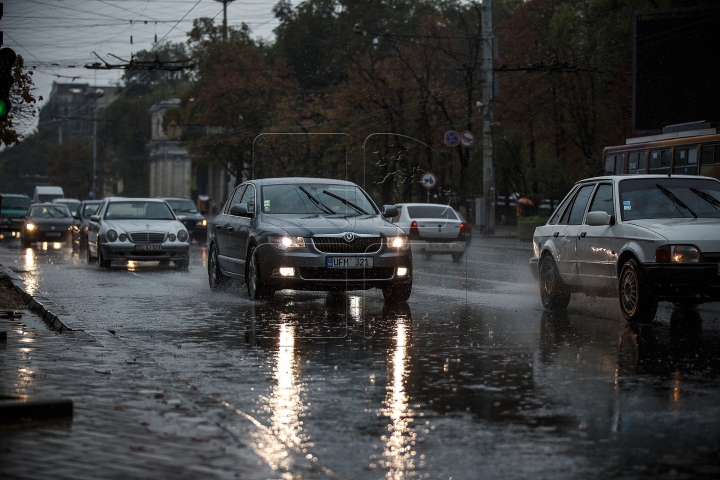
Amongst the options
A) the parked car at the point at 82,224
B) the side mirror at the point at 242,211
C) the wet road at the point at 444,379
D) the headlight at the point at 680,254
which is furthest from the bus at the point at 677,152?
the headlight at the point at 680,254

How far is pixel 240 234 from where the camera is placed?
15914 millimetres

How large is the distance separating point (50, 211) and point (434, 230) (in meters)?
18.4

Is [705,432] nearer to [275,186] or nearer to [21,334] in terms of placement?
[21,334]

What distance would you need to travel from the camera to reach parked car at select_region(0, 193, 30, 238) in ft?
175

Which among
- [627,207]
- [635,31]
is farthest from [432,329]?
[635,31]

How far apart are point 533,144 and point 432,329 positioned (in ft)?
170

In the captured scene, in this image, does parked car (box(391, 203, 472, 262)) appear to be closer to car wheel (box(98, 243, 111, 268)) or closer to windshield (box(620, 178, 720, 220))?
car wheel (box(98, 243, 111, 268))

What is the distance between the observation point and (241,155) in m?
68.6

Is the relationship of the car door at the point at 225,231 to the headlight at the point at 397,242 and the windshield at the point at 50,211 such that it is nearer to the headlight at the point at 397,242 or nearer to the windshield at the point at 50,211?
the headlight at the point at 397,242

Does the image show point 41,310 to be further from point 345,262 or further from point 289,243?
point 345,262

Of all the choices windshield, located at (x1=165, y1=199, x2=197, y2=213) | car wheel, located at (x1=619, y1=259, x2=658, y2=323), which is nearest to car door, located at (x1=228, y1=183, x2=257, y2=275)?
car wheel, located at (x1=619, y1=259, x2=658, y2=323)

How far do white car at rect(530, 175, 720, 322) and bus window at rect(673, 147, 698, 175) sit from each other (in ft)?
47.8

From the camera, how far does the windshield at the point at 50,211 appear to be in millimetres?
41594

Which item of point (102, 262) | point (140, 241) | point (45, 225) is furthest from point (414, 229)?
point (45, 225)
